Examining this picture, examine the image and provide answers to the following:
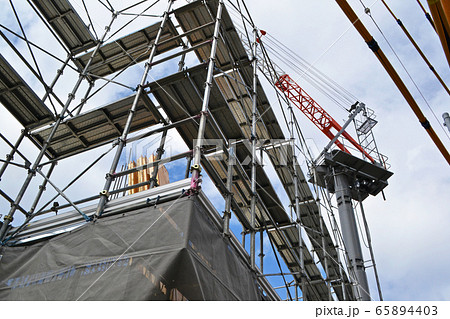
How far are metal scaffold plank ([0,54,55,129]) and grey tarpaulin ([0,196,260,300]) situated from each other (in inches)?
178

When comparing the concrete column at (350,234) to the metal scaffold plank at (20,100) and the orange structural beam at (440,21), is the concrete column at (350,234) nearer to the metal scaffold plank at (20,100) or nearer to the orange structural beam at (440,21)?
the orange structural beam at (440,21)

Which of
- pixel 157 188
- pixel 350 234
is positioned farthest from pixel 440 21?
pixel 350 234

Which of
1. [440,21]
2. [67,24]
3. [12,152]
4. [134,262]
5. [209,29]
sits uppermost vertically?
[209,29]

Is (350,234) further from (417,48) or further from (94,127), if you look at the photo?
(94,127)

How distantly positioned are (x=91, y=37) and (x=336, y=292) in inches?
500

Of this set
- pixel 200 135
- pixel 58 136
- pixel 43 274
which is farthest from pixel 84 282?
pixel 58 136

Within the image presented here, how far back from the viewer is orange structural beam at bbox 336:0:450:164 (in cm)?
1362

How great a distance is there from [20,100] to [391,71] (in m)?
11.9

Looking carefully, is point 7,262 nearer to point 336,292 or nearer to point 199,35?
point 199,35

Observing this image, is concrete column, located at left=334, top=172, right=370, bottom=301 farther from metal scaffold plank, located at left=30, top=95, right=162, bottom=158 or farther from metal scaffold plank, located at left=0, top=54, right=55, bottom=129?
metal scaffold plank, located at left=0, top=54, right=55, bottom=129

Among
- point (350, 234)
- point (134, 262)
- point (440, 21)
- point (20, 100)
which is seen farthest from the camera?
point (350, 234)

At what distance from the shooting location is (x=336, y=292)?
52.4 feet

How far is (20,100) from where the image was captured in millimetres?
10211

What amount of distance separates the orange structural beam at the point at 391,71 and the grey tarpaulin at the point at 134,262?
387 inches
